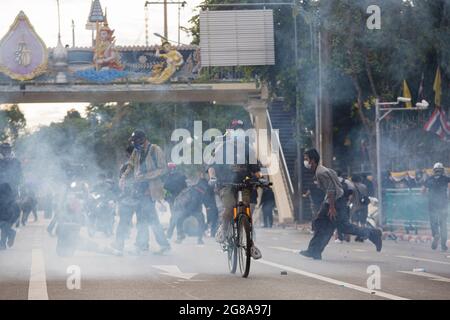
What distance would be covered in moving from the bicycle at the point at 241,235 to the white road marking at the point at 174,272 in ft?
1.81

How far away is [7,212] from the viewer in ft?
70.6

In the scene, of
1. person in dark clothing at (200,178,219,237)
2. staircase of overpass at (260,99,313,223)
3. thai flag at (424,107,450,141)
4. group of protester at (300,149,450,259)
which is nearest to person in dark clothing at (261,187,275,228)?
staircase of overpass at (260,99,313,223)

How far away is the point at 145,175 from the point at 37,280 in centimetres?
504

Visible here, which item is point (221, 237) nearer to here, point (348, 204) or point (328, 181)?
point (328, 181)

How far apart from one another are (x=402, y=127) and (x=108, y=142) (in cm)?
4814

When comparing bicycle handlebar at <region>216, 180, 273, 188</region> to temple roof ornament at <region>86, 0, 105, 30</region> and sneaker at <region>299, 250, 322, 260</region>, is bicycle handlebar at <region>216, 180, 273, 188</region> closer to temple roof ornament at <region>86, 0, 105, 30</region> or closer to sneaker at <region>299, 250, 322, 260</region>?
sneaker at <region>299, 250, 322, 260</region>

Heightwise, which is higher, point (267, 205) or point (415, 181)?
point (415, 181)

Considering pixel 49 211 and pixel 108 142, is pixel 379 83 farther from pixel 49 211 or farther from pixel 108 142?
pixel 108 142

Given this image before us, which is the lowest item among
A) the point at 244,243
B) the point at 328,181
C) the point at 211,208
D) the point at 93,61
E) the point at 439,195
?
the point at 211,208

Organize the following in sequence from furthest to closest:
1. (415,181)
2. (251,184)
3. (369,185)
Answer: (369,185) < (415,181) < (251,184)

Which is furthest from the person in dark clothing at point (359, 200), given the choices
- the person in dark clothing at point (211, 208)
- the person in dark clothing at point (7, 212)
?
the person in dark clothing at point (7, 212)

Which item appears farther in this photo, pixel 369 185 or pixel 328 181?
pixel 369 185

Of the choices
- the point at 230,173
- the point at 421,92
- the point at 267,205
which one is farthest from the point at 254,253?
the point at 267,205

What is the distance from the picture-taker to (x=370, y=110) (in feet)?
140
